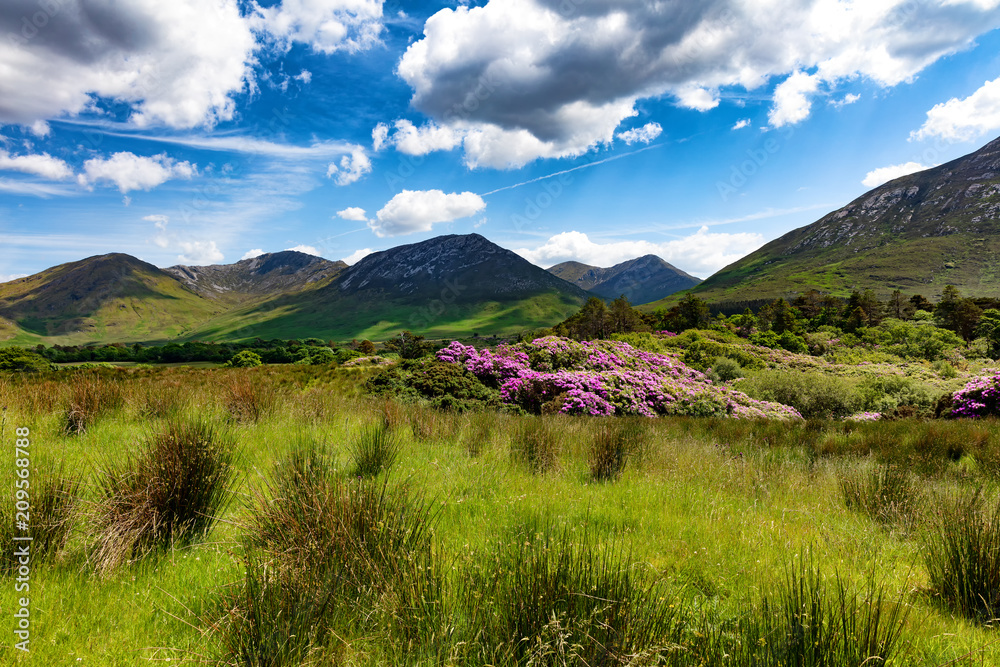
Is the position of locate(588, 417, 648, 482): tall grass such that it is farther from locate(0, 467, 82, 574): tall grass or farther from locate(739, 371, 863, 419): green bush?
locate(739, 371, 863, 419): green bush

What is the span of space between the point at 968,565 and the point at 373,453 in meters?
5.51

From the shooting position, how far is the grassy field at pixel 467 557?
2.08 meters

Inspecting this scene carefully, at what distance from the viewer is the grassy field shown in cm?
208

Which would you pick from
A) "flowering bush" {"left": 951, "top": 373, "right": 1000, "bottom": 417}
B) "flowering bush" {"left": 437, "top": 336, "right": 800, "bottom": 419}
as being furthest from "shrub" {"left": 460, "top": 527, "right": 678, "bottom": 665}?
"flowering bush" {"left": 951, "top": 373, "right": 1000, "bottom": 417}

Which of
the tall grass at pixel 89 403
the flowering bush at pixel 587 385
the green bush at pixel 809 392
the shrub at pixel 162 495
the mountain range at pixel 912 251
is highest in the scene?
the mountain range at pixel 912 251

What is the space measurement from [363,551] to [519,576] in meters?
1.02

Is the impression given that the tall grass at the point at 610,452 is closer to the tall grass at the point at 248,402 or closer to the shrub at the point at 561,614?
the shrub at the point at 561,614

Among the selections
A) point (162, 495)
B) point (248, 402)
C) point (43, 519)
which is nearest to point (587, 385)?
point (248, 402)

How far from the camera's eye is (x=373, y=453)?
5.19 meters

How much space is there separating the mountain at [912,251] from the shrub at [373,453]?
136051 mm

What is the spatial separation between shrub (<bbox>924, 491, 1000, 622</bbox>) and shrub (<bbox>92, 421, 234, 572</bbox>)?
5.58 m

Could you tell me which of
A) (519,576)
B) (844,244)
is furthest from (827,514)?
(844,244)

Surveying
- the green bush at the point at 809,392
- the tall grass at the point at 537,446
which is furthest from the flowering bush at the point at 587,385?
the tall grass at the point at 537,446

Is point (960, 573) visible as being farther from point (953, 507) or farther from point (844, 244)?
point (844, 244)
